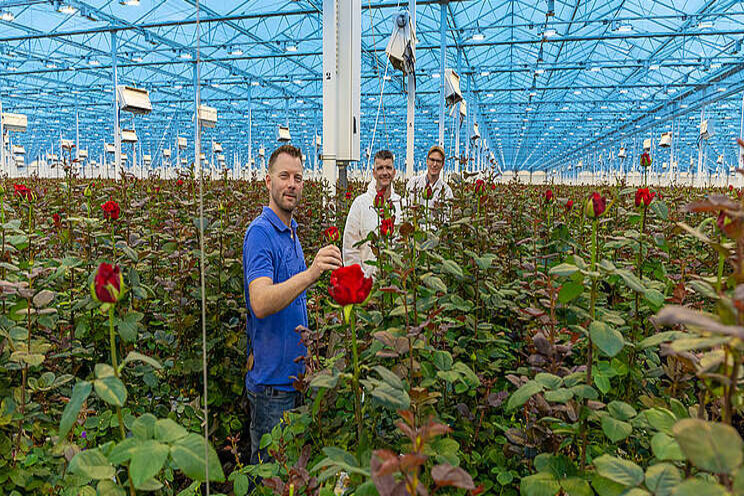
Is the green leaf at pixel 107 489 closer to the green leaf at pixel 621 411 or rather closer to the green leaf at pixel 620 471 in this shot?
the green leaf at pixel 620 471

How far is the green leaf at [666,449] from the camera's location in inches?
30.8

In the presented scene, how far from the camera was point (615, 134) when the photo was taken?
39.7 m

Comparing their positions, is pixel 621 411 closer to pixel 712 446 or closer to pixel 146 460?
pixel 712 446

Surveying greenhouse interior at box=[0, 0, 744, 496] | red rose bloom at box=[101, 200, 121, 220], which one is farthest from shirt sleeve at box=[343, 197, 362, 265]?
red rose bloom at box=[101, 200, 121, 220]

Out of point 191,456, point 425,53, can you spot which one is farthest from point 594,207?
point 425,53

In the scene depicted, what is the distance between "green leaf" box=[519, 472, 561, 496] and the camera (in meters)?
0.99

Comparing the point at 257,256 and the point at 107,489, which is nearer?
the point at 107,489

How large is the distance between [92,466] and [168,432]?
0.52ft

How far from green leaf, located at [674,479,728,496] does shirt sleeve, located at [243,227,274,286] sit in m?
1.63

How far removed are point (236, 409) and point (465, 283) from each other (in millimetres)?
1649

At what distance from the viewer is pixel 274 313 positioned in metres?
2.07

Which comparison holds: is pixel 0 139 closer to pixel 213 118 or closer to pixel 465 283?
pixel 213 118

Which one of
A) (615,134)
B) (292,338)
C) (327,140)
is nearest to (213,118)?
(327,140)

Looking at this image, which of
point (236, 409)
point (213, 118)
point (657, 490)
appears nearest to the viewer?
point (657, 490)
